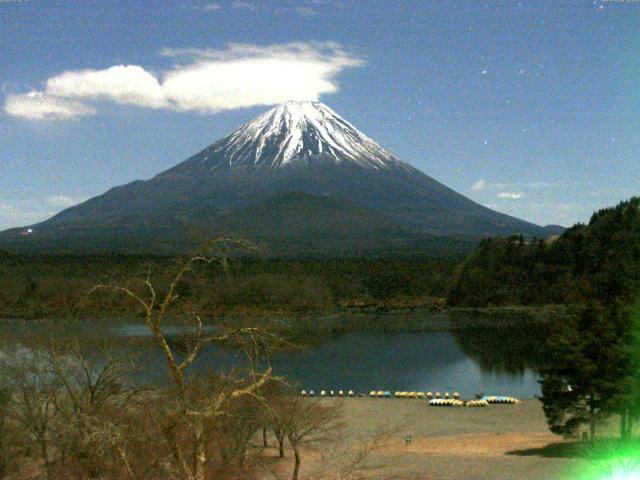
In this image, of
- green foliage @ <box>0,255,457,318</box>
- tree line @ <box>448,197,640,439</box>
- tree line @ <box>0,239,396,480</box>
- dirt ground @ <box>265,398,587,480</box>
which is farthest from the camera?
green foliage @ <box>0,255,457,318</box>

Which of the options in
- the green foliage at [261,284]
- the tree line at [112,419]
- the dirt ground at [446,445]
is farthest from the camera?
the green foliage at [261,284]

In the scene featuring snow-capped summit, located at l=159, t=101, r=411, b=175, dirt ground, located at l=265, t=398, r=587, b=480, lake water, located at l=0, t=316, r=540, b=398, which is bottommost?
lake water, located at l=0, t=316, r=540, b=398

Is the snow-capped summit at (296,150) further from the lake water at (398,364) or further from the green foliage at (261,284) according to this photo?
the lake water at (398,364)

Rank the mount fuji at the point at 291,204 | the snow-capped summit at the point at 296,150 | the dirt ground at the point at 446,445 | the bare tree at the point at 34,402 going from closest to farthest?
the bare tree at the point at 34,402
the dirt ground at the point at 446,445
the mount fuji at the point at 291,204
the snow-capped summit at the point at 296,150

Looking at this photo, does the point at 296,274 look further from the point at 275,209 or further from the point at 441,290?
the point at 275,209

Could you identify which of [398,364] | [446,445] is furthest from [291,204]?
[446,445]

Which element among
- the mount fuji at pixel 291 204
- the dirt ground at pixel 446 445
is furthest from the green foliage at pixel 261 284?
the dirt ground at pixel 446 445

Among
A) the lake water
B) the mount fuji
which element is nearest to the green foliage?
the lake water

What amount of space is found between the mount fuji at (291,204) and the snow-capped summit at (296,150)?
0.81 feet

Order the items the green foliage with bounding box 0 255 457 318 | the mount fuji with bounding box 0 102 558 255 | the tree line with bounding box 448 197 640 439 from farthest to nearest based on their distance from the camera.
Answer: the mount fuji with bounding box 0 102 558 255
the green foliage with bounding box 0 255 457 318
the tree line with bounding box 448 197 640 439

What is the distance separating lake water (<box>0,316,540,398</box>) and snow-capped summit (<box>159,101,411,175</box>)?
13658 cm

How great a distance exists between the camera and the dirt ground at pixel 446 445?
16375 millimetres

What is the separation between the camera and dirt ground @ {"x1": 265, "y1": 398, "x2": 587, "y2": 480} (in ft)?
53.7

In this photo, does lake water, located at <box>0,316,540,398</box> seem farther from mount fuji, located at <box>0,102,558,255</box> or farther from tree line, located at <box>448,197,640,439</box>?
mount fuji, located at <box>0,102,558,255</box>
